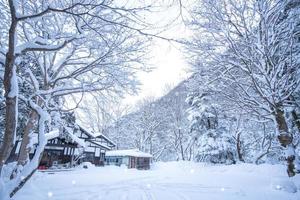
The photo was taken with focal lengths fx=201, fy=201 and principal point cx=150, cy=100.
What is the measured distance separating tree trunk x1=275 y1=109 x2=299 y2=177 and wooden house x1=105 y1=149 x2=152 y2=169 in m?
24.6

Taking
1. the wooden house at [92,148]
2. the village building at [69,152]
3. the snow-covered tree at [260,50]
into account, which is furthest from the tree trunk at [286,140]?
the wooden house at [92,148]

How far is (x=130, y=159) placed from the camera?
30.5 metres

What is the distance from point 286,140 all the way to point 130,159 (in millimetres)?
25416

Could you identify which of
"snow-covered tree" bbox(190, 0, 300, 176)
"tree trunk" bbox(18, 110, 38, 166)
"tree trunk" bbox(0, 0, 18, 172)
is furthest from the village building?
"tree trunk" bbox(0, 0, 18, 172)

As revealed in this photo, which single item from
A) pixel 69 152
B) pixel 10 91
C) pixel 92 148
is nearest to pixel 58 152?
pixel 69 152

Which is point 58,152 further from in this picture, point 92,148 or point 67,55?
point 67,55

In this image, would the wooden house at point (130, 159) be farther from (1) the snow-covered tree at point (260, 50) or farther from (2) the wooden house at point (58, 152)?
(1) the snow-covered tree at point (260, 50)

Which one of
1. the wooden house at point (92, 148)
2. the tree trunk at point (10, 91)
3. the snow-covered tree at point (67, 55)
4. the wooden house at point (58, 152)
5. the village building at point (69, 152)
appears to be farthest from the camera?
the wooden house at point (92, 148)

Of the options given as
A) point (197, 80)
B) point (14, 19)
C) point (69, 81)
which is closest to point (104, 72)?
point (69, 81)

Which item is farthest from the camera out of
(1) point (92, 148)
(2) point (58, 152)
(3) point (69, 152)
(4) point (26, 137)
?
(1) point (92, 148)

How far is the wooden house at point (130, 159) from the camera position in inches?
1203

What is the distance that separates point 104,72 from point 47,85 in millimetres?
2789

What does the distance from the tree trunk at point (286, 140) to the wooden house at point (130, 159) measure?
24.6 m

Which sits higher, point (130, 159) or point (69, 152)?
point (69, 152)
